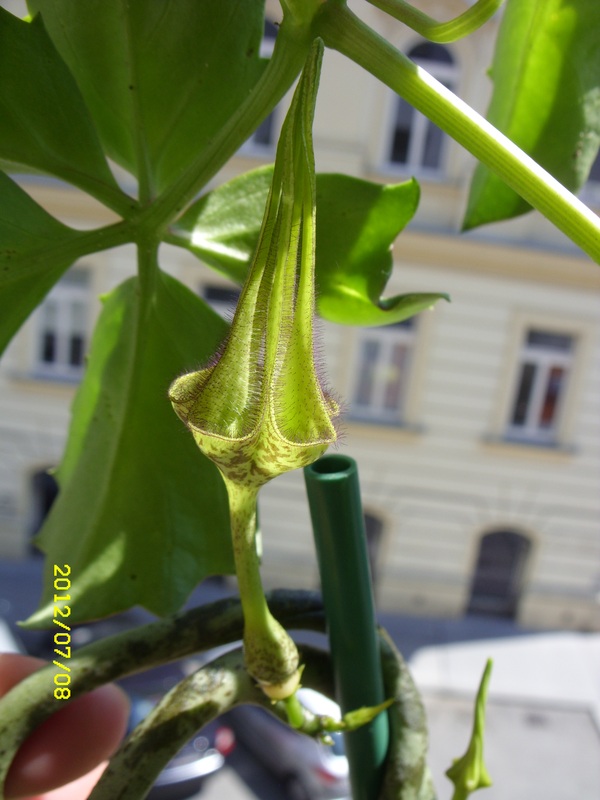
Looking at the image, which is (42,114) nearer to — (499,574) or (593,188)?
(593,188)

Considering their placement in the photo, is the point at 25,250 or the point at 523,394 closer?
the point at 25,250

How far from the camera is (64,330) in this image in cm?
300

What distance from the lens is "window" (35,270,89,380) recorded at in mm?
2932

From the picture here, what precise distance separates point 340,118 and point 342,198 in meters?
2.32

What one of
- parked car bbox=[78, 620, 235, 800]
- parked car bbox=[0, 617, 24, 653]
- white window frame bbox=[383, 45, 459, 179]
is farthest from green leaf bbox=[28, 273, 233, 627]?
white window frame bbox=[383, 45, 459, 179]

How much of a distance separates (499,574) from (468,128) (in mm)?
3489

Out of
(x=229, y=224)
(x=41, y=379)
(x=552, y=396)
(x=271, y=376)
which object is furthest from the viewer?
(x=552, y=396)

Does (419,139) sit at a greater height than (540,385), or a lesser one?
greater

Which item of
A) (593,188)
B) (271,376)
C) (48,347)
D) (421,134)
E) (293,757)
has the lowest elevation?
(293,757)

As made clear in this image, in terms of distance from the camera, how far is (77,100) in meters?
0.28

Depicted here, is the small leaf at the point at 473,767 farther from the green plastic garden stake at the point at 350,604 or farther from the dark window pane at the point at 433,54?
the dark window pane at the point at 433,54

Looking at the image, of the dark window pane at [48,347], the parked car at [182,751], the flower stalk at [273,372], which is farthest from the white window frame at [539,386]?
the flower stalk at [273,372]

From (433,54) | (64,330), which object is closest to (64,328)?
(64,330)

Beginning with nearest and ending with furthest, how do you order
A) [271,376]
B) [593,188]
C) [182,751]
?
1. [271,376]
2. [182,751]
3. [593,188]
